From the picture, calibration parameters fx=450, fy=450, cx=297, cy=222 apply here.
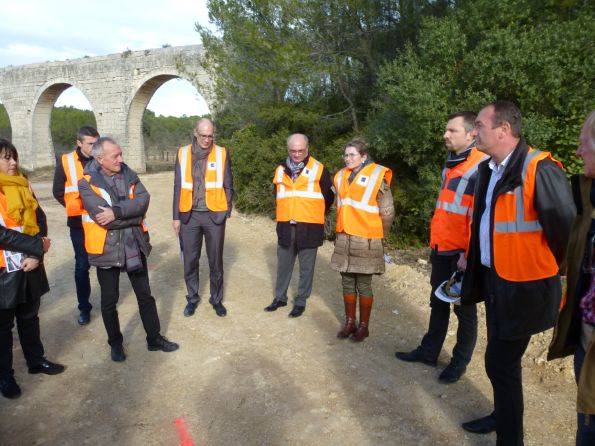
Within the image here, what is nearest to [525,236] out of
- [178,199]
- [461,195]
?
[461,195]

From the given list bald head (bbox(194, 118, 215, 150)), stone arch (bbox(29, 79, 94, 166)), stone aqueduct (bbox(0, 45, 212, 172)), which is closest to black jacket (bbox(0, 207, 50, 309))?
bald head (bbox(194, 118, 215, 150))

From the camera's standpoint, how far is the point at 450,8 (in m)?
8.27

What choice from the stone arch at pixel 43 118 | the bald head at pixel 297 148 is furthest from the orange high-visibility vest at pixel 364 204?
the stone arch at pixel 43 118

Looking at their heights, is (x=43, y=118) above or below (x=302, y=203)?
above

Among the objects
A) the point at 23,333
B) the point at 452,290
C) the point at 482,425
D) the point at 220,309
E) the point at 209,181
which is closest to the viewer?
the point at 482,425

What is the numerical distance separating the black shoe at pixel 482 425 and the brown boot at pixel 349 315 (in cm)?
146

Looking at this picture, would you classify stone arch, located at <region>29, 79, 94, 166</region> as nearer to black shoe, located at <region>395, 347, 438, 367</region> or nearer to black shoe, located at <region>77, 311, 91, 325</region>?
black shoe, located at <region>77, 311, 91, 325</region>

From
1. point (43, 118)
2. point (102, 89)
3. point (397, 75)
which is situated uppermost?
point (102, 89)

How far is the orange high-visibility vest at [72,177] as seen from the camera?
439 cm

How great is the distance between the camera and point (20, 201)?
10.7ft

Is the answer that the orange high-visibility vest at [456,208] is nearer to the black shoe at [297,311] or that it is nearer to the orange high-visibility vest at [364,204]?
the orange high-visibility vest at [364,204]

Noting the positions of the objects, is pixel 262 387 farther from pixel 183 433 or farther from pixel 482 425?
pixel 482 425

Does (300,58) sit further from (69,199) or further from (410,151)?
(69,199)

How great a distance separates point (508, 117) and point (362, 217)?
1.76m
